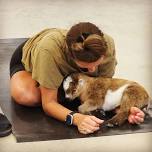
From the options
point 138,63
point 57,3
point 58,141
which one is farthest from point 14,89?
point 57,3

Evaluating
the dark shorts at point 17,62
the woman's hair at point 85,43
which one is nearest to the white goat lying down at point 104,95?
the woman's hair at point 85,43

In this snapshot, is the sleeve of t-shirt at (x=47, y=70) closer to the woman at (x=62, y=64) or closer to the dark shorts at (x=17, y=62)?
the woman at (x=62, y=64)

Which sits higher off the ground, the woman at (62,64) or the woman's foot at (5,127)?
the woman at (62,64)

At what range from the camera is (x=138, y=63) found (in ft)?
8.02

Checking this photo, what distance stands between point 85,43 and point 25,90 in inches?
16.2

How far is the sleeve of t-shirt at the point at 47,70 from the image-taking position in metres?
1.82

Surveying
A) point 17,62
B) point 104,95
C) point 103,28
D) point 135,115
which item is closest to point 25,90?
point 17,62

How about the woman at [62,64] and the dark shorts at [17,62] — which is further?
the dark shorts at [17,62]

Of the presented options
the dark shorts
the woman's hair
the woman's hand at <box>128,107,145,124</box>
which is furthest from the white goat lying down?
the dark shorts

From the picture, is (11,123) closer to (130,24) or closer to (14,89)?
(14,89)

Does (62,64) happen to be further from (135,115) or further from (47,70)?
(135,115)

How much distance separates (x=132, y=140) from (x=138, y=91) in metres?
0.21

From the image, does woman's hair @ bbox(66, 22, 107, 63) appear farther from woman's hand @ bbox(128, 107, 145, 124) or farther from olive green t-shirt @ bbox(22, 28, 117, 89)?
woman's hand @ bbox(128, 107, 145, 124)

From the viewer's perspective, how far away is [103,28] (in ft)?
9.60
